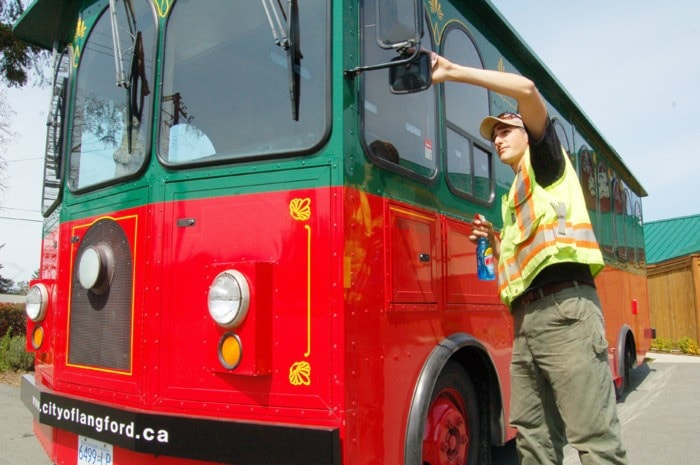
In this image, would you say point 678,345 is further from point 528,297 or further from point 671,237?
point 528,297

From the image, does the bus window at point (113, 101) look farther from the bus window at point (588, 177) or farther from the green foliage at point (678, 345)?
the green foliage at point (678, 345)

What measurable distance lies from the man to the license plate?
1916 mm

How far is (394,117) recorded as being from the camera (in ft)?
9.87

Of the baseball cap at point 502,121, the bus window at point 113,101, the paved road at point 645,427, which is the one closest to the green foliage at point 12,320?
the paved road at point 645,427

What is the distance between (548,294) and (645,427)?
4408 mm

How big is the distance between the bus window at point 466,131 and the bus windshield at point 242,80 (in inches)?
44.2

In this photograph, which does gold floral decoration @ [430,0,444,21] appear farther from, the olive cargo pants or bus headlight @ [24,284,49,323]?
bus headlight @ [24,284,49,323]

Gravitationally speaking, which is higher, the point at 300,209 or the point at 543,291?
the point at 300,209

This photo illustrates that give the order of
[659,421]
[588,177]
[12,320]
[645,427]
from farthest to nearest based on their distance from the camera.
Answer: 1. [12,320]
2. [588,177]
3. [659,421]
4. [645,427]

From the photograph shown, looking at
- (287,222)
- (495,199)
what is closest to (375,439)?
(287,222)

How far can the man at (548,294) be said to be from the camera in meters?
2.45

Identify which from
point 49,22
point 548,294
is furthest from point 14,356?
point 548,294

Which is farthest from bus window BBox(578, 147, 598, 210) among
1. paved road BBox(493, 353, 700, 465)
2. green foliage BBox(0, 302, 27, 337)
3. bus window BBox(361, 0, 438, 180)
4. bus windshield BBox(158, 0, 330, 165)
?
green foliage BBox(0, 302, 27, 337)

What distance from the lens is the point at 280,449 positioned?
2381 mm
